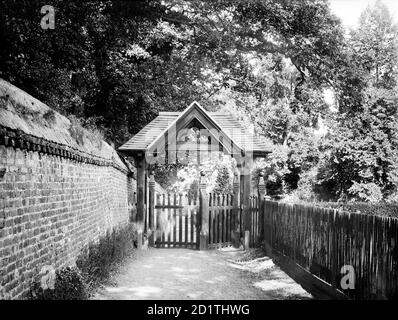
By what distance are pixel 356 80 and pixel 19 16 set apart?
36.4 ft

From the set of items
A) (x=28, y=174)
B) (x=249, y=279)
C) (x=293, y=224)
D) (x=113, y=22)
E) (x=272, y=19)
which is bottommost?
(x=249, y=279)

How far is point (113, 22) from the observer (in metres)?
8.96

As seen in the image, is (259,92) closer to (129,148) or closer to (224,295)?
(129,148)

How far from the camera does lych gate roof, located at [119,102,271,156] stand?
12.2 metres

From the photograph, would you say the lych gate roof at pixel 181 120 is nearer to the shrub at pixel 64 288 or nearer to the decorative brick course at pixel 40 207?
the decorative brick course at pixel 40 207

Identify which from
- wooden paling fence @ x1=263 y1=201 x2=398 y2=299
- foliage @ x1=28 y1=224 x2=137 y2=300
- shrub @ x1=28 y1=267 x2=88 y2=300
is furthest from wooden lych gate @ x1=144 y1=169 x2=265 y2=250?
shrub @ x1=28 y1=267 x2=88 y2=300

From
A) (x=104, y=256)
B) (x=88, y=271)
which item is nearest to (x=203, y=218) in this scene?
(x=104, y=256)

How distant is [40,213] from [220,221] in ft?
27.3

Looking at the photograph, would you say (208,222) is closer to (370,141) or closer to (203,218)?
(203,218)

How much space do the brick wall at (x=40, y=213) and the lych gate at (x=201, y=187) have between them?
3838mm

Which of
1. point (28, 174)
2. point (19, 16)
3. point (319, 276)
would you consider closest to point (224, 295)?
point (319, 276)

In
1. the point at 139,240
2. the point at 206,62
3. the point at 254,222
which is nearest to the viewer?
the point at 139,240

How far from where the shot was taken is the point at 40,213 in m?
5.16

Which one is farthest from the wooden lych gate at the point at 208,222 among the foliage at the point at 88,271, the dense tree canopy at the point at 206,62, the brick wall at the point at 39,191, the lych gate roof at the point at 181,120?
the brick wall at the point at 39,191
